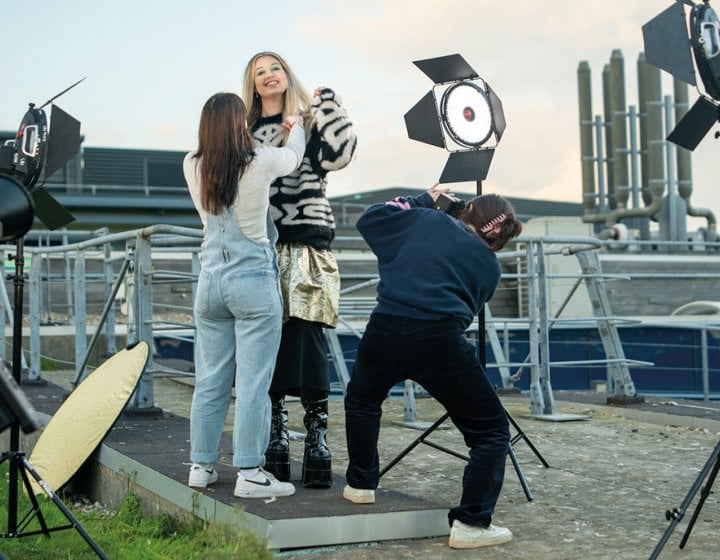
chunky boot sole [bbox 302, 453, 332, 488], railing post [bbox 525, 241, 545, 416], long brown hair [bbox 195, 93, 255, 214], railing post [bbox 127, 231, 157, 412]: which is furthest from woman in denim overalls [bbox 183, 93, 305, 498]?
railing post [bbox 525, 241, 545, 416]

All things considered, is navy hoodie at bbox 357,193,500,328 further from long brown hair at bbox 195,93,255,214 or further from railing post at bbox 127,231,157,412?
railing post at bbox 127,231,157,412

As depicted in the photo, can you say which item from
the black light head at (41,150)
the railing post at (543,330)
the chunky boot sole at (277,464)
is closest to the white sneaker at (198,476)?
the chunky boot sole at (277,464)

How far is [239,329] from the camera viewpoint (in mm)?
3807

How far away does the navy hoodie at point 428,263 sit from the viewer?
362cm

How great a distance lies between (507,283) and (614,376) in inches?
564

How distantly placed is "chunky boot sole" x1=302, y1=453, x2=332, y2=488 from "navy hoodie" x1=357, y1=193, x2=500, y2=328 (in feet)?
2.22

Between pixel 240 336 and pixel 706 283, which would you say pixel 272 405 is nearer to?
pixel 240 336

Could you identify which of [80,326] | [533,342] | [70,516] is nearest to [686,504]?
[70,516]

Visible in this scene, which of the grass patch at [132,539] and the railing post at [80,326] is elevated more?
the railing post at [80,326]

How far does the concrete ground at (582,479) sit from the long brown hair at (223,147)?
1230 millimetres

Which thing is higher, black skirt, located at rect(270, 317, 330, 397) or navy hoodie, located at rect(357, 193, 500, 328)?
navy hoodie, located at rect(357, 193, 500, 328)

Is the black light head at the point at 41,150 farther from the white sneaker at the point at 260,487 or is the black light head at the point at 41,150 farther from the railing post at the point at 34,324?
the railing post at the point at 34,324

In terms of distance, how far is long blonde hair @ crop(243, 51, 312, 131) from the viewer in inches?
160

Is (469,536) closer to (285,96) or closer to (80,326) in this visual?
(285,96)
